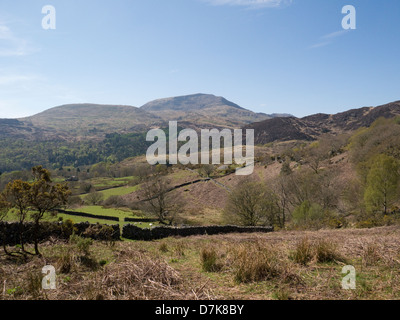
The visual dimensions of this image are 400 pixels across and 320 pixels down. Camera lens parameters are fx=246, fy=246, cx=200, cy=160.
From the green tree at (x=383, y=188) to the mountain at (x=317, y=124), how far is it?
13976cm

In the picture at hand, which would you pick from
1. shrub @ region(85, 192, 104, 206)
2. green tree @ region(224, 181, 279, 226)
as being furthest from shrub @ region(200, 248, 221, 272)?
shrub @ region(85, 192, 104, 206)

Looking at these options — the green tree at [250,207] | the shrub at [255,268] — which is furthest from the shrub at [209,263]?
the green tree at [250,207]

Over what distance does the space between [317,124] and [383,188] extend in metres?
176

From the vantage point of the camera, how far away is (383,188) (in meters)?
26.0

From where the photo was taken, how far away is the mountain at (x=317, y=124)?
515 ft

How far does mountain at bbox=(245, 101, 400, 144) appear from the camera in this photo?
15689 centimetres

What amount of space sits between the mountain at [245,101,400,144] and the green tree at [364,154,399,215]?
13976 cm

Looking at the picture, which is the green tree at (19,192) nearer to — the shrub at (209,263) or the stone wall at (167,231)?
the shrub at (209,263)

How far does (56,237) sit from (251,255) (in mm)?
11379

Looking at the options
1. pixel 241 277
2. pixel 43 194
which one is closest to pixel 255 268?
pixel 241 277
